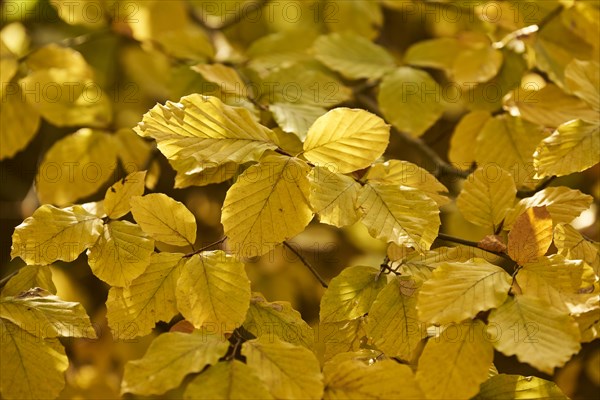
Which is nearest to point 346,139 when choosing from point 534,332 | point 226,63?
point 534,332

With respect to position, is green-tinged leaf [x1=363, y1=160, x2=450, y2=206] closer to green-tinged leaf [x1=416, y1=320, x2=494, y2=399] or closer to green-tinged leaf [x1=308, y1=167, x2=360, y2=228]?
green-tinged leaf [x1=308, y1=167, x2=360, y2=228]

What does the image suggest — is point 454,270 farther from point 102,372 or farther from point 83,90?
point 102,372

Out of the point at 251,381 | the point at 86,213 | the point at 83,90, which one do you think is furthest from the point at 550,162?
the point at 83,90

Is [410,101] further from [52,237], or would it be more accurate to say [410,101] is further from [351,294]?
[52,237]

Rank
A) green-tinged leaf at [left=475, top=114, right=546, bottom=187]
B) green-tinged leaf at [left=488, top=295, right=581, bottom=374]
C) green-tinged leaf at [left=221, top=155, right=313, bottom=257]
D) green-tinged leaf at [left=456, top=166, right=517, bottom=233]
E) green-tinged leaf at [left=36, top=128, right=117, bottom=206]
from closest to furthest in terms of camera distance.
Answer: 1. green-tinged leaf at [left=488, top=295, right=581, bottom=374]
2. green-tinged leaf at [left=221, top=155, right=313, bottom=257]
3. green-tinged leaf at [left=456, top=166, right=517, bottom=233]
4. green-tinged leaf at [left=475, top=114, right=546, bottom=187]
5. green-tinged leaf at [left=36, top=128, right=117, bottom=206]

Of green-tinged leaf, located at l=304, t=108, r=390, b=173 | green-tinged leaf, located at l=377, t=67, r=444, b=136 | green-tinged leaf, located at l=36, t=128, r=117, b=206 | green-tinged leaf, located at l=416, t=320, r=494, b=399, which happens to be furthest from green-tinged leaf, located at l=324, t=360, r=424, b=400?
green-tinged leaf, located at l=36, t=128, r=117, b=206

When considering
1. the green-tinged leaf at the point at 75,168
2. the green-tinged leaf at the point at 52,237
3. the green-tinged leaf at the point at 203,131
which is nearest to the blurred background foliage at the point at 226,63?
the green-tinged leaf at the point at 75,168
